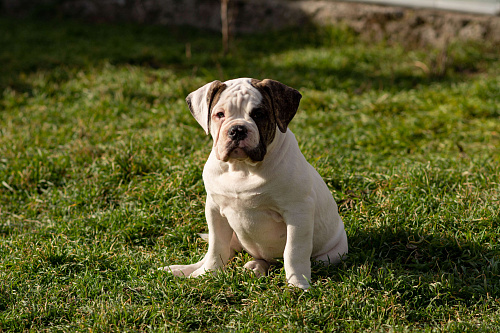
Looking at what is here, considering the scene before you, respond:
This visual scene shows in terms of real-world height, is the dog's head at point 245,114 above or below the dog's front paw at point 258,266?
above

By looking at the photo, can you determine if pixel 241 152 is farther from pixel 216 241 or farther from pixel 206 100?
pixel 216 241

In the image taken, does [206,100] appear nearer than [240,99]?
No

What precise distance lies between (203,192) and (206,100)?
157 centimetres

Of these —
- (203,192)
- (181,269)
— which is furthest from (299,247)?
(203,192)

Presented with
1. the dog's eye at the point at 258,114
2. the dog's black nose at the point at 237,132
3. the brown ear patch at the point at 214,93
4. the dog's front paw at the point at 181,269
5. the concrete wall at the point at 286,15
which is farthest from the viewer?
the concrete wall at the point at 286,15

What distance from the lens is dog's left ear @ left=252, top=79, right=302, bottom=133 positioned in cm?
323

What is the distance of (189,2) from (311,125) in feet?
17.3

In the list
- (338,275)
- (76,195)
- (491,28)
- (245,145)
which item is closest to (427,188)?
(338,275)

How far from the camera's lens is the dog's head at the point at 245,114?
3094 millimetres

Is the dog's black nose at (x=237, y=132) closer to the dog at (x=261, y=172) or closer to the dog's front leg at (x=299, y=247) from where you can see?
the dog at (x=261, y=172)

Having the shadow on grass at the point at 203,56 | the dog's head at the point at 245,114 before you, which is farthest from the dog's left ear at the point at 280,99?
the shadow on grass at the point at 203,56

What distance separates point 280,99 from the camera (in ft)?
10.6

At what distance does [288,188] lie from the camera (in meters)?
3.25

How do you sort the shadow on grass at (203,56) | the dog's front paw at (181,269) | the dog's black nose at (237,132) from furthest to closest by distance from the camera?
the shadow on grass at (203,56), the dog's front paw at (181,269), the dog's black nose at (237,132)
